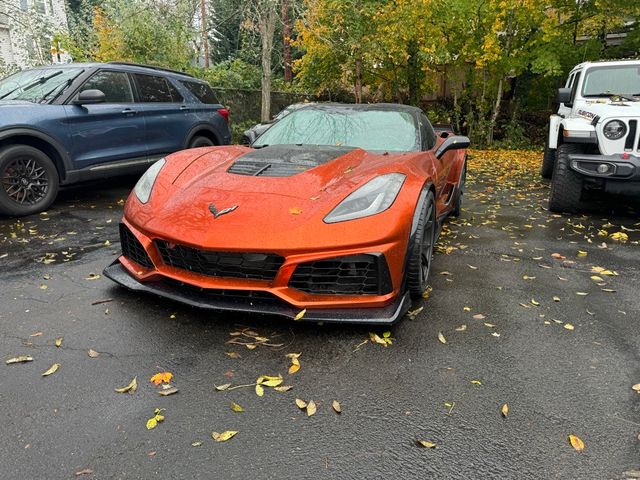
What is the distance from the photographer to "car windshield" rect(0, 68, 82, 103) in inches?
Answer: 224

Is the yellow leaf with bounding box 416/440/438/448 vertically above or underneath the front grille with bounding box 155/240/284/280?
underneath

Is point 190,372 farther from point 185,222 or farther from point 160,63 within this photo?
point 160,63

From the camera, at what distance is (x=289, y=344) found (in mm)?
2645

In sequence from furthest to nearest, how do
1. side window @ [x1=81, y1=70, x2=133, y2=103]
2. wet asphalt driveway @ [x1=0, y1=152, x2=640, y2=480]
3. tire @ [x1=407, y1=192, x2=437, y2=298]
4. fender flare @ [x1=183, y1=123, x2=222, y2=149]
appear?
fender flare @ [x1=183, y1=123, x2=222, y2=149] < side window @ [x1=81, y1=70, x2=133, y2=103] < tire @ [x1=407, y1=192, x2=437, y2=298] < wet asphalt driveway @ [x1=0, y1=152, x2=640, y2=480]

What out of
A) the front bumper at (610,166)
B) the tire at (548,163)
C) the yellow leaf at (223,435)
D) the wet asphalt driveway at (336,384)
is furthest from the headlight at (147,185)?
the tire at (548,163)

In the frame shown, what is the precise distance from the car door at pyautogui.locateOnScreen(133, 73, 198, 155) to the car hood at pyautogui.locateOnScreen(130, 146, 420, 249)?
11.2 ft

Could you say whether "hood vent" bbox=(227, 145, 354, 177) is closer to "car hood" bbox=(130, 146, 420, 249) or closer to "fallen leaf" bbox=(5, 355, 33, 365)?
"car hood" bbox=(130, 146, 420, 249)

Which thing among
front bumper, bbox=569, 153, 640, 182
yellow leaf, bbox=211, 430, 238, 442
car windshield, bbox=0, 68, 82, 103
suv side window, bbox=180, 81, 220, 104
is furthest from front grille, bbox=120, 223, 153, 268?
suv side window, bbox=180, 81, 220, 104

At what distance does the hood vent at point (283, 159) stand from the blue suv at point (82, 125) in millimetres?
2942

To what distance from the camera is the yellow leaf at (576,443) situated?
1897 millimetres

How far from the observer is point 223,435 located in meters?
1.94

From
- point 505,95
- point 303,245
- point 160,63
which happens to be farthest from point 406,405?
point 505,95

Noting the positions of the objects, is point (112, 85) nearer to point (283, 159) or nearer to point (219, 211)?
point (283, 159)

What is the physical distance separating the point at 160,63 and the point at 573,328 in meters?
11.3
